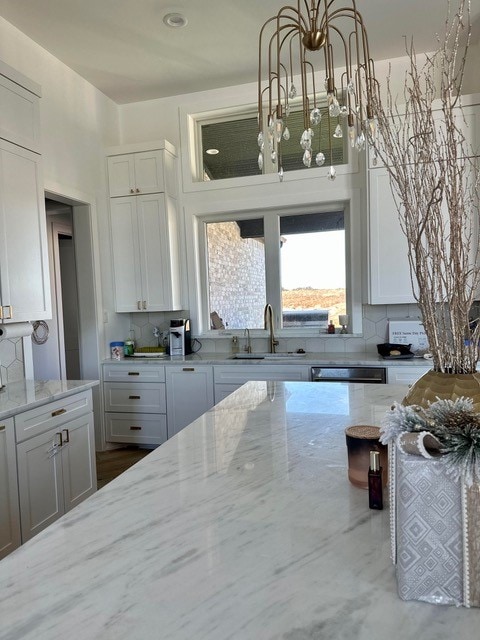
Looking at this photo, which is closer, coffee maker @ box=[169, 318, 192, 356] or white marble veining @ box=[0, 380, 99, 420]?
white marble veining @ box=[0, 380, 99, 420]

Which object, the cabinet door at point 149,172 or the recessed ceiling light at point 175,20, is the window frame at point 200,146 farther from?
the recessed ceiling light at point 175,20

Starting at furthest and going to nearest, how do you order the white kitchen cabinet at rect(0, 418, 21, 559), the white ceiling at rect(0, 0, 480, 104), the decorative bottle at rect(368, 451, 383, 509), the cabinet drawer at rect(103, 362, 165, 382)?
the cabinet drawer at rect(103, 362, 165, 382)
the white ceiling at rect(0, 0, 480, 104)
the white kitchen cabinet at rect(0, 418, 21, 559)
the decorative bottle at rect(368, 451, 383, 509)

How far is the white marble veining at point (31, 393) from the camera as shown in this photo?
2195mm

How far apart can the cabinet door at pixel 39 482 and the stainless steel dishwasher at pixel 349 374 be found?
195 cm

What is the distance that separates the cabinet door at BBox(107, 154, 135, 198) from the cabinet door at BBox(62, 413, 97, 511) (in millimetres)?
2292

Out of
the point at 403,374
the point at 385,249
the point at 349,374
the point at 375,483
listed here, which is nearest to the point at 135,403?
the point at 349,374

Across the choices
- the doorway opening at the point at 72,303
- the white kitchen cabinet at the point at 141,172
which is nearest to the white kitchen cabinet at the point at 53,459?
the doorway opening at the point at 72,303

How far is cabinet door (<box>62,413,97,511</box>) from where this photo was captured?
8.37ft

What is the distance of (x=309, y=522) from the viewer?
0.96 meters

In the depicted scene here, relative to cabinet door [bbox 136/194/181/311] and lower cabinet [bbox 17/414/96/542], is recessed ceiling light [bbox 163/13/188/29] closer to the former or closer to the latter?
cabinet door [bbox 136/194/181/311]

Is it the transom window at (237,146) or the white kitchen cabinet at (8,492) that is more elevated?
the transom window at (237,146)

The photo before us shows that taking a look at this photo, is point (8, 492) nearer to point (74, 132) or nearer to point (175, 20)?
point (74, 132)

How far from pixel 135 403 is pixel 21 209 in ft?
6.50

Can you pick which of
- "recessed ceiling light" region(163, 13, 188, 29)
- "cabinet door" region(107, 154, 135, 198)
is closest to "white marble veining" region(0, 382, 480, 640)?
"recessed ceiling light" region(163, 13, 188, 29)
